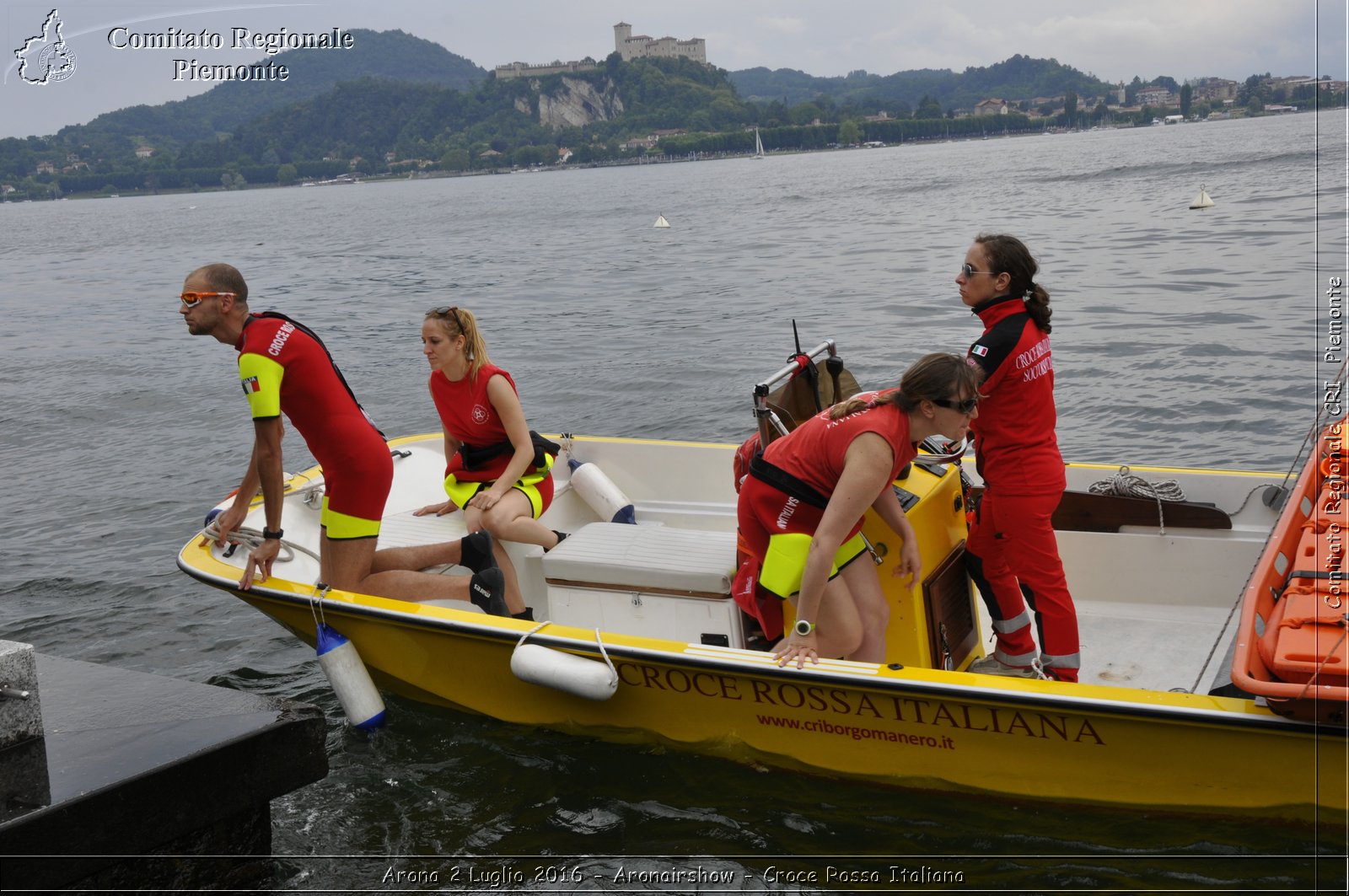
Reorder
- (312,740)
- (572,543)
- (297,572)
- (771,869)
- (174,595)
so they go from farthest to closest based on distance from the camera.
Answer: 1. (174,595)
2. (297,572)
3. (572,543)
4. (771,869)
5. (312,740)

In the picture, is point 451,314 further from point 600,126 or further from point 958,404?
point 600,126

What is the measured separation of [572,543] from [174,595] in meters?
4.52

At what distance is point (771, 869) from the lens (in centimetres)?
457

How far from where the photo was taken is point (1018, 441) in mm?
4312

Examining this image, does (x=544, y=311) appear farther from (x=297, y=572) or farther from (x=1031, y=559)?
(x=1031, y=559)

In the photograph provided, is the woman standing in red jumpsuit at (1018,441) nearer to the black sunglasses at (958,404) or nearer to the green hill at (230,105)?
the black sunglasses at (958,404)

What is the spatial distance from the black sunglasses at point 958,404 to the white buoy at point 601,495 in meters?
2.96

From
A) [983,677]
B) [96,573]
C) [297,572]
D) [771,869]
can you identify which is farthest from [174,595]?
[983,677]

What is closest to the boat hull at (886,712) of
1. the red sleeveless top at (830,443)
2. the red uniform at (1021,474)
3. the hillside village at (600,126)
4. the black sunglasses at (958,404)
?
the red uniform at (1021,474)

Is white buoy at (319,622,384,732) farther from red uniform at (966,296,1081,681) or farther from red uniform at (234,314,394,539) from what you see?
red uniform at (966,296,1081,681)

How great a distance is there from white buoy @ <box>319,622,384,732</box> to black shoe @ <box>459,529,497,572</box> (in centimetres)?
71

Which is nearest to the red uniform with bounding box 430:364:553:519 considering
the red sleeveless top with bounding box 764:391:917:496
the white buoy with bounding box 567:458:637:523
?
the white buoy with bounding box 567:458:637:523

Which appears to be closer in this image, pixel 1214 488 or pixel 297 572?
pixel 1214 488

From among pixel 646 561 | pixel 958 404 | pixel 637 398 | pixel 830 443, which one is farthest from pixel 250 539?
pixel 637 398
